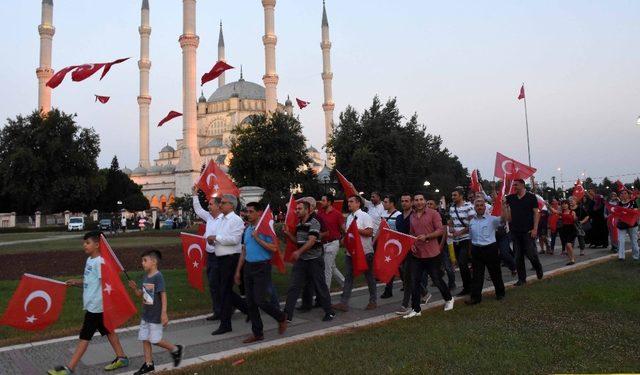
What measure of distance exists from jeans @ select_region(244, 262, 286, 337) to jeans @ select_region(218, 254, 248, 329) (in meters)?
0.56

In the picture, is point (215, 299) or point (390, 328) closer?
point (390, 328)

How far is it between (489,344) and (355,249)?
122 inches

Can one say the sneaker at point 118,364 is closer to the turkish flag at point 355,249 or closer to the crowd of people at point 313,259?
the crowd of people at point 313,259

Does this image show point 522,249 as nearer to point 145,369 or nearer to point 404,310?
point 404,310

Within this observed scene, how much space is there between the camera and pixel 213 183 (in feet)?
35.6

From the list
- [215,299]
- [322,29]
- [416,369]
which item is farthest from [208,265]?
[322,29]

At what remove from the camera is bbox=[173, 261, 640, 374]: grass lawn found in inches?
200

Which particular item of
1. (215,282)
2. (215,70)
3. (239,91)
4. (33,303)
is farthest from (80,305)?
(239,91)

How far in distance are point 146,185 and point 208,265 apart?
93.8 metres

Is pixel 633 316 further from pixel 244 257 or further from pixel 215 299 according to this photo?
pixel 215 299

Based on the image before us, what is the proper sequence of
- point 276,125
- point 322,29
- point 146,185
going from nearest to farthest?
point 276,125 → point 322,29 → point 146,185

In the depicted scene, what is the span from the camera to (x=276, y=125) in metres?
49.0

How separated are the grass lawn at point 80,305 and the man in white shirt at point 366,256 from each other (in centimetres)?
194

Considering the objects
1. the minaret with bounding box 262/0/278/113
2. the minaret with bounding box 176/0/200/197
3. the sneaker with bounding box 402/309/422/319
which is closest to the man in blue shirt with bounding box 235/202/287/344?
the sneaker with bounding box 402/309/422/319
